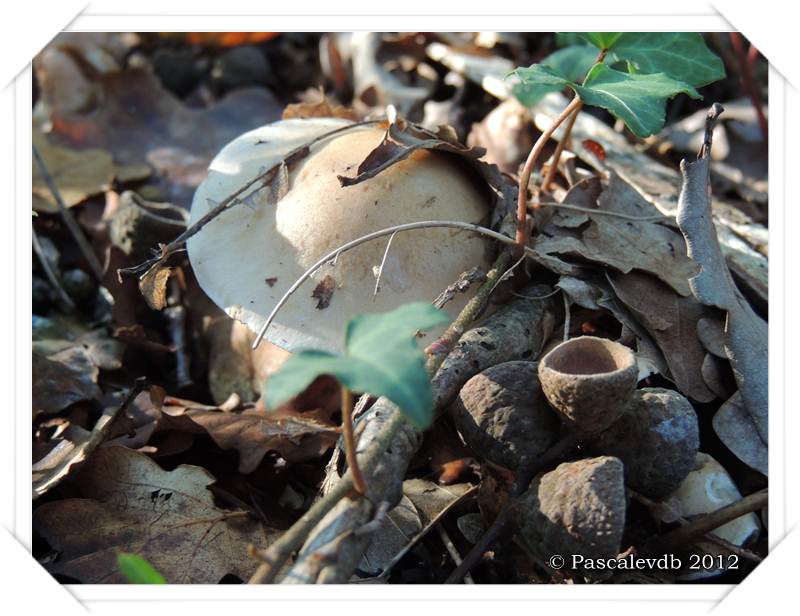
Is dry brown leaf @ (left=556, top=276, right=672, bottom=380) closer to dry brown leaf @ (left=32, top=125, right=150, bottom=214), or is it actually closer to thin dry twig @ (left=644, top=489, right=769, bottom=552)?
thin dry twig @ (left=644, top=489, right=769, bottom=552)

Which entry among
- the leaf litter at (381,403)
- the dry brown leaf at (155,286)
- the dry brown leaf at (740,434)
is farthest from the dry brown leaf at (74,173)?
the dry brown leaf at (740,434)

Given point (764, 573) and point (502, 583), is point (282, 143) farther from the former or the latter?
point (764, 573)

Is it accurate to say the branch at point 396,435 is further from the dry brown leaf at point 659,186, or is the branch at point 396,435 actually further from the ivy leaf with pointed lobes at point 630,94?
the dry brown leaf at point 659,186

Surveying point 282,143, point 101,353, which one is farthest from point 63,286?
point 282,143

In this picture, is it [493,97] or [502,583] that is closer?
[502,583]

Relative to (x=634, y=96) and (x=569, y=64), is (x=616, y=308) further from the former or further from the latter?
(x=569, y=64)
